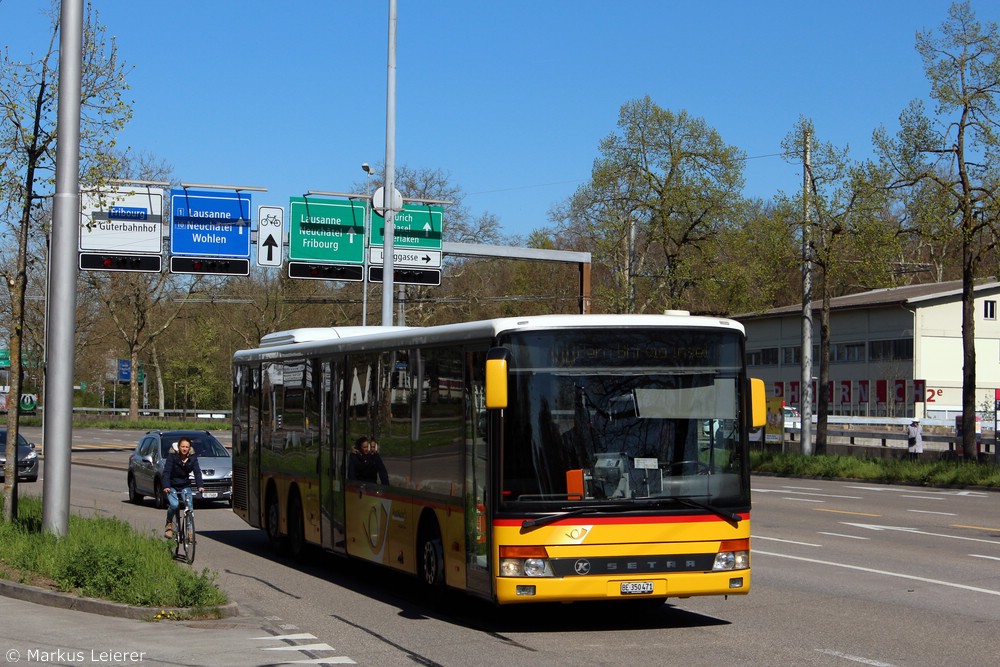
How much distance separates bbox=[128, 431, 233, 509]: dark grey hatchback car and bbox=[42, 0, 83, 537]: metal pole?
1221 cm

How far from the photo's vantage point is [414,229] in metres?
36.1

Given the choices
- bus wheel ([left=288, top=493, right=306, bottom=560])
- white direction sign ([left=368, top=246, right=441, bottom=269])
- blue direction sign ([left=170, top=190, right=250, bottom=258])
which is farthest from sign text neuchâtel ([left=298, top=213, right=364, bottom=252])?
bus wheel ([left=288, top=493, right=306, bottom=560])

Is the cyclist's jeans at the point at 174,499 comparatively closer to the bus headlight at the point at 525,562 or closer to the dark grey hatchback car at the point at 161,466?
the bus headlight at the point at 525,562

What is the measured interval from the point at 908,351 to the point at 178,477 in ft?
206

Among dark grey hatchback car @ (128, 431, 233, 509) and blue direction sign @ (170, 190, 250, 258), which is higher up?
blue direction sign @ (170, 190, 250, 258)

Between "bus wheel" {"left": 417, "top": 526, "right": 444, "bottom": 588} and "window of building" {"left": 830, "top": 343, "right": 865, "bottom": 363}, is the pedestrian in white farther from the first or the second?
"window of building" {"left": 830, "top": 343, "right": 865, "bottom": 363}

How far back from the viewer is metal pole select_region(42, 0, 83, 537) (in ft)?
45.9

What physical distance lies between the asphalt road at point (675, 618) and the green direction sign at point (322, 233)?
16472mm

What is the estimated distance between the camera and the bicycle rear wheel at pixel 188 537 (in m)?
16.1

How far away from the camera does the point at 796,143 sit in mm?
38719

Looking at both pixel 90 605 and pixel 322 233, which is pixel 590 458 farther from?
pixel 322 233

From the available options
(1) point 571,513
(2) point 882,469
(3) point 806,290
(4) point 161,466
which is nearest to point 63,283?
(1) point 571,513

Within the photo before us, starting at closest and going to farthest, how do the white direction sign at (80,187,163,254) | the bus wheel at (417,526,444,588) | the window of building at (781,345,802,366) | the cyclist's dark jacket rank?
the bus wheel at (417,526,444,588) → the cyclist's dark jacket → the white direction sign at (80,187,163,254) → the window of building at (781,345,802,366)

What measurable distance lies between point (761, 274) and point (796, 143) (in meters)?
4.08
